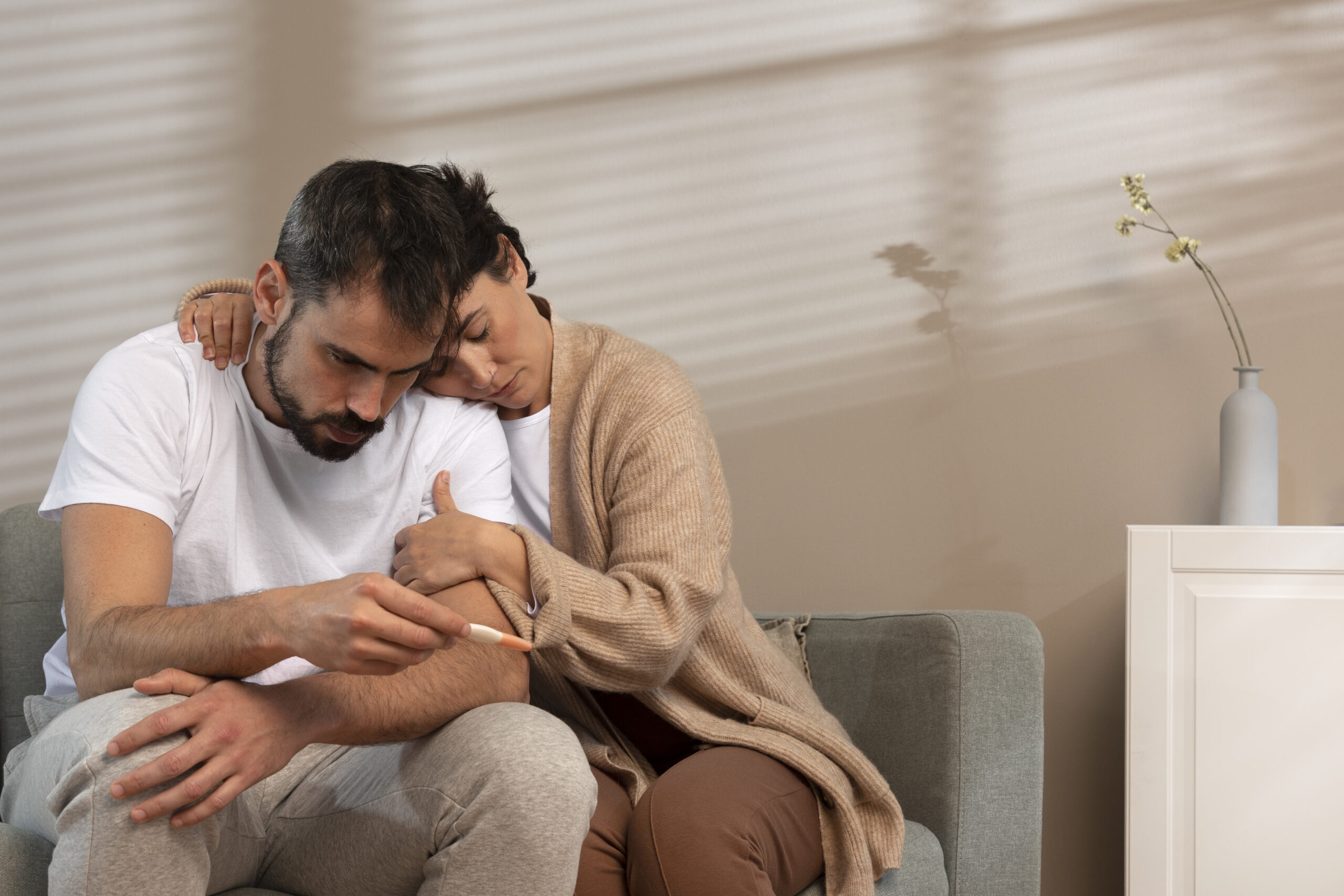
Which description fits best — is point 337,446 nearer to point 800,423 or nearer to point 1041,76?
point 800,423

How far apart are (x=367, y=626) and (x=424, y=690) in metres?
0.19

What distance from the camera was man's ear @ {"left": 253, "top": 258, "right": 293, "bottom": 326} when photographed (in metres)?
1.23

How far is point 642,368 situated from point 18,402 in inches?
59.9

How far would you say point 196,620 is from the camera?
1002mm

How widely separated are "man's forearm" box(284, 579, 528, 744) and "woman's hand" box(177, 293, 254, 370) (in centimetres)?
41

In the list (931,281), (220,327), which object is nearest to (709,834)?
(220,327)

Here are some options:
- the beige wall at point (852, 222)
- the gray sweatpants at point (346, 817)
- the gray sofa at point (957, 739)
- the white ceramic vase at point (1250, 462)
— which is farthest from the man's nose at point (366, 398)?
the white ceramic vase at point (1250, 462)

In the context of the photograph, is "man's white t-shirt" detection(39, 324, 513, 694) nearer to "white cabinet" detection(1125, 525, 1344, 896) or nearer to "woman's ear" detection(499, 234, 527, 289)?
"woman's ear" detection(499, 234, 527, 289)

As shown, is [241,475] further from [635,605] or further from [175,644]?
[635,605]

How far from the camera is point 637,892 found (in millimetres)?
1156

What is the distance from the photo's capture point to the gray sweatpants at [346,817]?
86 cm

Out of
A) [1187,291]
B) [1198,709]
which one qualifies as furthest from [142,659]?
[1187,291]

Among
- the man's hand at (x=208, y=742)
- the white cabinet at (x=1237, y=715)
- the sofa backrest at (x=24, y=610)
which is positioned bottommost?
the white cabinet at (x=1237, y=715)

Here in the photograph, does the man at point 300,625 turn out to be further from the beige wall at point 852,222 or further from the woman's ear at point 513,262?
the beige wall at point 852,222
